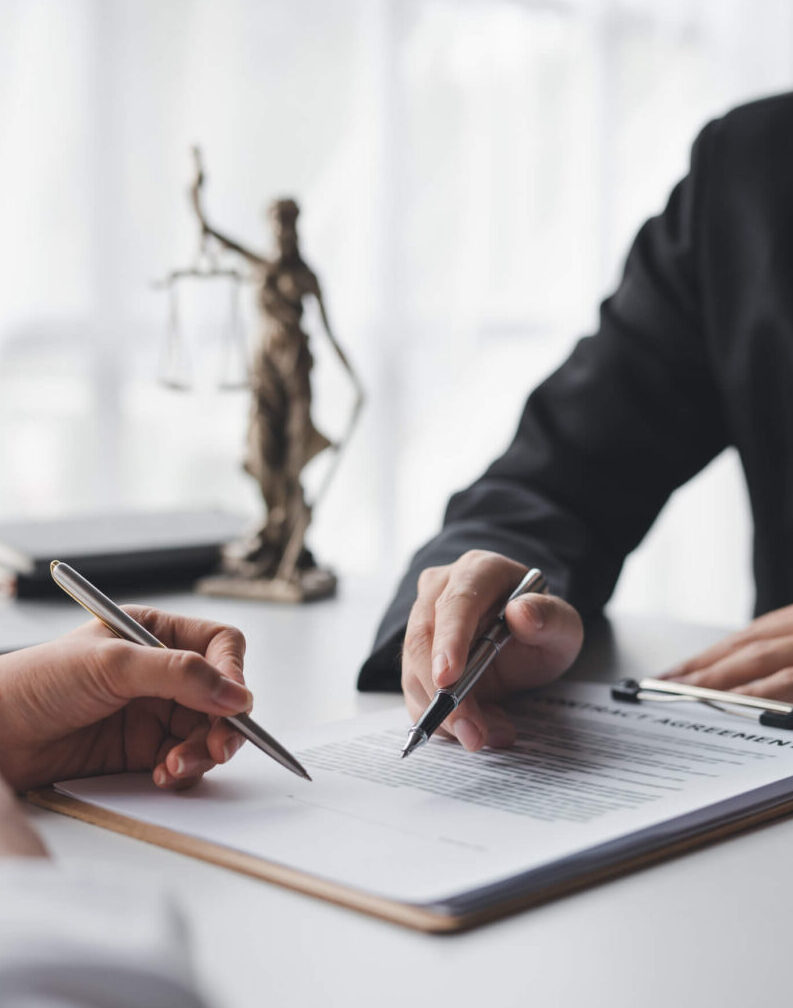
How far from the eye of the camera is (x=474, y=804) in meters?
0.64

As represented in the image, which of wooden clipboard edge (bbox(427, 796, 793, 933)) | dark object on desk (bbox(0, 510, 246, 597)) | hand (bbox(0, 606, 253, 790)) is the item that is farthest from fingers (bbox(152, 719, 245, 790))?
dark object on desk (bbox(0, 510, 246, 597))

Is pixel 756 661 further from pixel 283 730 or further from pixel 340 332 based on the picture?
pixel 340 332

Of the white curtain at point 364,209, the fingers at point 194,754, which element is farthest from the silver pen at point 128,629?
the white curtain at point 364,209

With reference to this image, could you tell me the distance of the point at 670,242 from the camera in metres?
1.51

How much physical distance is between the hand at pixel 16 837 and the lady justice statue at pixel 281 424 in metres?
0.84

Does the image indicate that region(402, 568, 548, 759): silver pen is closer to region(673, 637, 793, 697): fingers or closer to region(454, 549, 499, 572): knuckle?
region(454, 549, 499, 572): knuckle

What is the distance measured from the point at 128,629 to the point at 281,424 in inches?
27.5

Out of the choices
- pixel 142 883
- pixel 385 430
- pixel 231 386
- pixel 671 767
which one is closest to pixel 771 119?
pixel 231 386

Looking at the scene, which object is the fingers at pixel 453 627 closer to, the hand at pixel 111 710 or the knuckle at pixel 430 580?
the knuckle at pixel 430 580

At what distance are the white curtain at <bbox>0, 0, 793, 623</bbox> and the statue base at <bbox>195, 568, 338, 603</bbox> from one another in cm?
85

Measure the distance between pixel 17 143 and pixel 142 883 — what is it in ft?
7.02

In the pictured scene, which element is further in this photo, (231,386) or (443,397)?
(443,397)

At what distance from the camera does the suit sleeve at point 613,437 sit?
1172 millimetres

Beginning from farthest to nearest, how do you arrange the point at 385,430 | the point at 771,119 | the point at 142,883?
the point at 385,430, the point at 771,119, the point at 142,883
